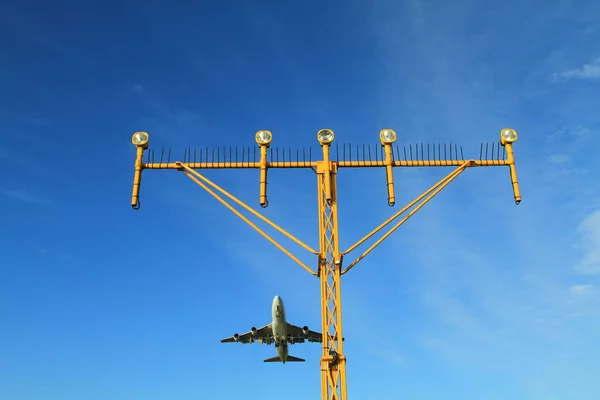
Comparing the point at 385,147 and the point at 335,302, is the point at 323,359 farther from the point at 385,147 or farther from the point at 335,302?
the point at 385,147

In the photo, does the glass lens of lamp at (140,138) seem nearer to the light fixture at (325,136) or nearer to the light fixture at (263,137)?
the light fixture at (263,137)

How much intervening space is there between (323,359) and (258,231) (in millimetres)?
4364

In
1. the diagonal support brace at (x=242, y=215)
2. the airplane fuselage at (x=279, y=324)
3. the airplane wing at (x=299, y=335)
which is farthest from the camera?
the airplane wing at (x=299, y=335)

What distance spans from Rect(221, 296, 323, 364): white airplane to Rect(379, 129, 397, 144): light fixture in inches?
1466

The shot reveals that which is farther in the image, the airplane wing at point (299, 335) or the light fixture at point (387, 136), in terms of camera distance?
the airplane wing at point (299, 335)

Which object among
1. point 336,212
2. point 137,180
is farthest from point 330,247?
point 137,180

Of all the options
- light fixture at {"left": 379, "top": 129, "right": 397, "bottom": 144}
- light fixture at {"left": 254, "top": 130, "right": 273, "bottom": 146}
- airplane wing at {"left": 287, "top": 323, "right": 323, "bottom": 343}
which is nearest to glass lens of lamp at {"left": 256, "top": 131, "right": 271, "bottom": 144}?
light fixture at {"left": 254, "top": 130, "right": 273, "bottom": 146}

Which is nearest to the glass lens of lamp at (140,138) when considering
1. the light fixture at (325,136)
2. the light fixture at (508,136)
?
the light fixture at (325,136)

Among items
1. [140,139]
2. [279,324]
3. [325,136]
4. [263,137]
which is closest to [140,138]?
[140,139]

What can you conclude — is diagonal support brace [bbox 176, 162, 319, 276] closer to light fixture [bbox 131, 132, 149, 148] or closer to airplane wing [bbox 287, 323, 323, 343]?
light fixture [bbox 131, 132, 149, 148]

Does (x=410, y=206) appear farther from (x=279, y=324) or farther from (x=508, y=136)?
(x=279, y=324)

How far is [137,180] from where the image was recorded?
18719 millimetres

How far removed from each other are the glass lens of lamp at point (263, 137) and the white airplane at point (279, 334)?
121 ft

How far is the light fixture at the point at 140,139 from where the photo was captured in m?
19.1
